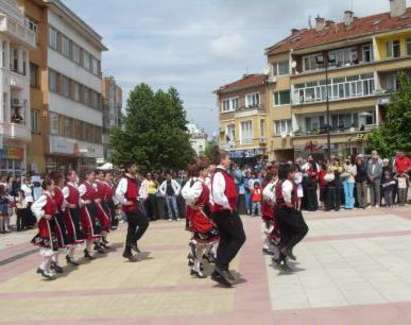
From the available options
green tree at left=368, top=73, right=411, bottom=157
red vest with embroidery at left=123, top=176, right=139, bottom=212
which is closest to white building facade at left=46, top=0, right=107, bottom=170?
green tree at left=368, top=73, right=411, bottom=157

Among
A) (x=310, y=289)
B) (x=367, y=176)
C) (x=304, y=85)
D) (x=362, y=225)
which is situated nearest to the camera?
(x=310, y=289)

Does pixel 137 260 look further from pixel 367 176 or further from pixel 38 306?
pixel 367 176

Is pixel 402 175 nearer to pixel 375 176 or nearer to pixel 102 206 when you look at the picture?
pixel 375 176

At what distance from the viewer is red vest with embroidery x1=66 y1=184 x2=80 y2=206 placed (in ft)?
43.7

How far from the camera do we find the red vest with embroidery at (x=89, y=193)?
14541 mm

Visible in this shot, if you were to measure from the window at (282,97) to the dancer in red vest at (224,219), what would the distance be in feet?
183

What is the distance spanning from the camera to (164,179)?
2642 centimetres

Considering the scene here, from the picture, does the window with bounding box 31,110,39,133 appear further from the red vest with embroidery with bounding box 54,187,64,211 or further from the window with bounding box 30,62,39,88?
the red vest with embroidery with bounding box 54,187,64,211

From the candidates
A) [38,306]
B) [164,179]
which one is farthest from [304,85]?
[38,306]

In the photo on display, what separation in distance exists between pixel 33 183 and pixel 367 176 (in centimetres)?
1134

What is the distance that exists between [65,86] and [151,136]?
10.4 m

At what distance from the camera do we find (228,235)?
10.5m

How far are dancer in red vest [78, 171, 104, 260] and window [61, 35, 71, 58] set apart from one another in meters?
36.5

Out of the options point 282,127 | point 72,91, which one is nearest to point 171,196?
point 72,91
